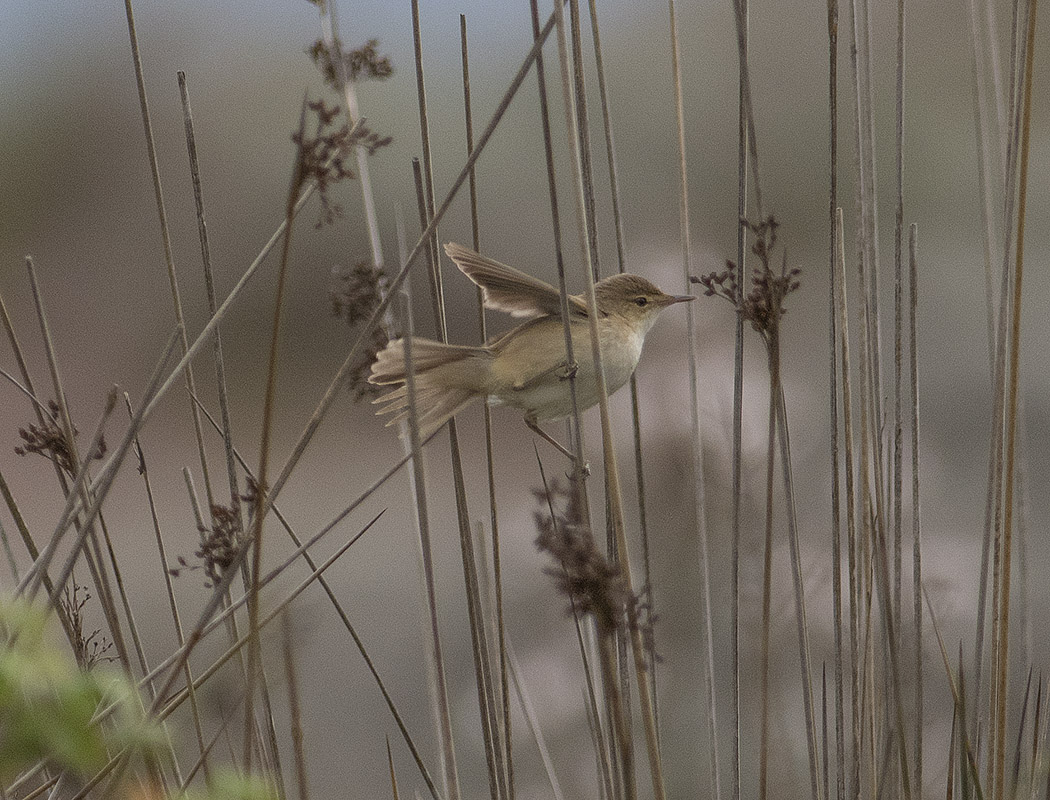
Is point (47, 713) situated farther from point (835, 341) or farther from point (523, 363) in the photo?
point (523, 363)

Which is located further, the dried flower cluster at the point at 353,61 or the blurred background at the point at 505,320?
the blurred background at the point at 505,320

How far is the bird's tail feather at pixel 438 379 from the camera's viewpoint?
2.00 metres

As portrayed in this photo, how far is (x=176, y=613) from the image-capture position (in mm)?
→ 1648

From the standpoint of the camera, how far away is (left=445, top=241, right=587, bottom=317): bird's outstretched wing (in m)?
1.99

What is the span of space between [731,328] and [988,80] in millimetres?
2652

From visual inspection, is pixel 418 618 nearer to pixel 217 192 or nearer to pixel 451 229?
pixel 451 229

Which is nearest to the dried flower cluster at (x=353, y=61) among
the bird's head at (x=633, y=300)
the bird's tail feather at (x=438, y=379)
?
the bird's tail feather at (x=438, y=379)

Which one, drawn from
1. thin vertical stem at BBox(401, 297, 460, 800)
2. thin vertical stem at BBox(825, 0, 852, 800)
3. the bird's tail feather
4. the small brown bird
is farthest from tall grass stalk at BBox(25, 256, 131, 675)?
thin vertical stem at BBox(825, 0, 852, 800)

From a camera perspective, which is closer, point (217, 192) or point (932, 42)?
point (217, 192)

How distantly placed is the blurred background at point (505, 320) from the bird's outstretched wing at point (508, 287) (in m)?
0.94

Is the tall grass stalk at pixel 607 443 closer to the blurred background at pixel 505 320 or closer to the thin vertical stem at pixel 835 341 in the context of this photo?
the thin vertical stem at pixel 835 341

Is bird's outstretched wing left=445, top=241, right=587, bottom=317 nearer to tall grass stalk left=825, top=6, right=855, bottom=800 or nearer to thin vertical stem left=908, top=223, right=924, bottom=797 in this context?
tall grass stalk left=825, top=6, right=855, bottom=800

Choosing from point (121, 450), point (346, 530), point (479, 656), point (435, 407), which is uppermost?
point (121, 450)

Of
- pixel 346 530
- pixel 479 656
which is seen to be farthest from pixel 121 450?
pixel 346 530
